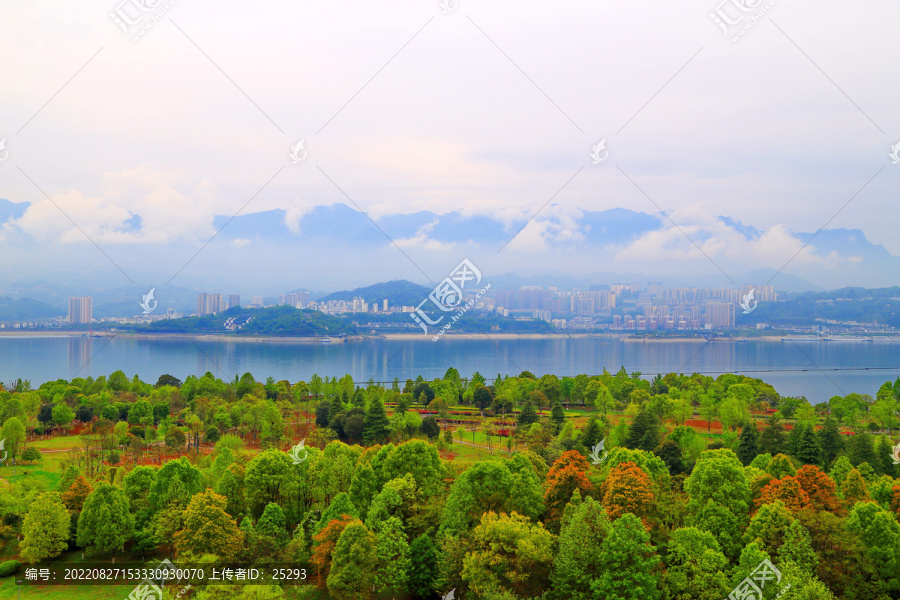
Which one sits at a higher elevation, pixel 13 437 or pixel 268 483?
pixel 268 483

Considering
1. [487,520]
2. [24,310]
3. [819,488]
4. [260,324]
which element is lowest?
[487,520]

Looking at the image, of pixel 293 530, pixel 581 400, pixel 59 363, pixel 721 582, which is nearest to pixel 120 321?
pixel 59 363

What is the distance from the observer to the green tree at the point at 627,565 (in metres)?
7.26

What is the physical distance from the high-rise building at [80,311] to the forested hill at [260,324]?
381cm

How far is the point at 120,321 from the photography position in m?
56.2

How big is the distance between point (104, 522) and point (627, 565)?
7.70 m

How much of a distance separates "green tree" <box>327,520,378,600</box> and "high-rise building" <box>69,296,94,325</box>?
51.0 meters

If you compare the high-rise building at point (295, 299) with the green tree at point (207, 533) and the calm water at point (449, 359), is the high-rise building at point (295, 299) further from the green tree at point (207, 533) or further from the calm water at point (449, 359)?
the green tree at point (207, 533)

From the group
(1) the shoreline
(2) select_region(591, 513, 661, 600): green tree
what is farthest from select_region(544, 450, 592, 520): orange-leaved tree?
(1) the shoreline

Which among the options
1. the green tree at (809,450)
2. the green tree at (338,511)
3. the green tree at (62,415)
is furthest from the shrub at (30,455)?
the green tree at (809,450)

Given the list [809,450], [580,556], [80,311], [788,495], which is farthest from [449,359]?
[580,556]

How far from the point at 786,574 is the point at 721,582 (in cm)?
80

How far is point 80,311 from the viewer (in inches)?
2063

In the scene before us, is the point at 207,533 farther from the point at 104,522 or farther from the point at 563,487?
the point at 563,487
